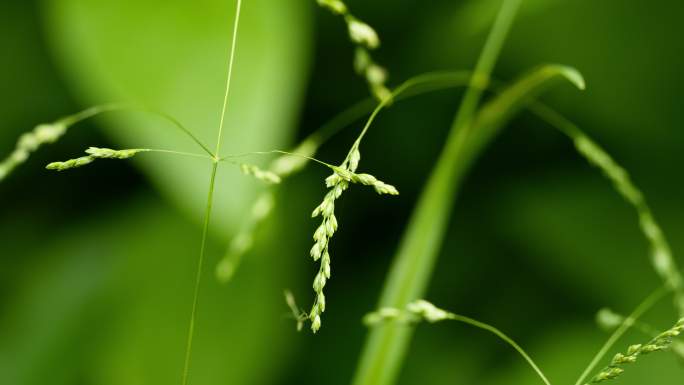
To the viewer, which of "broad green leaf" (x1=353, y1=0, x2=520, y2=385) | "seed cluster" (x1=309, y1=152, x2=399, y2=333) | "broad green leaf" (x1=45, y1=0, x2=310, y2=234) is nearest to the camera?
"seed cluster" (x1=309, y1=152, x2=399, y2=333)

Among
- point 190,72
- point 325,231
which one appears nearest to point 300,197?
point 190,72

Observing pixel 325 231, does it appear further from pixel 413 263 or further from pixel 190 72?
pixel 190 72

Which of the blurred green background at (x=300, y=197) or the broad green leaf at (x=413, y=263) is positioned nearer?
the broad green leaf at (x=413, y=263)

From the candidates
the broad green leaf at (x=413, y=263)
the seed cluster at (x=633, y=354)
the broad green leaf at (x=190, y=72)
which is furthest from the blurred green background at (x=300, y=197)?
the seed cluster at (x=633, y=354)

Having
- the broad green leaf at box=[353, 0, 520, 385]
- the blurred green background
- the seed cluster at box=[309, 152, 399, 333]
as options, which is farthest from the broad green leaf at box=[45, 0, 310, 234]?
the seed cluster at box=[309, 152, 399, 333]

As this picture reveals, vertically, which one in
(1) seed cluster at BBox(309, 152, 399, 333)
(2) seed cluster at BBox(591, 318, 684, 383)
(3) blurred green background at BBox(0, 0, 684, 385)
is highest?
(3) blurred green background at BBox(0, 0, 684, 385)

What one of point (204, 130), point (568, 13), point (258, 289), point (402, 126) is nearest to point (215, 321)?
point (258, 289)

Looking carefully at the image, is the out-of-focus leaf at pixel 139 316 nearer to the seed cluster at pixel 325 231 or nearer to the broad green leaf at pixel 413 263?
the broad green leaf at pixel 413 263

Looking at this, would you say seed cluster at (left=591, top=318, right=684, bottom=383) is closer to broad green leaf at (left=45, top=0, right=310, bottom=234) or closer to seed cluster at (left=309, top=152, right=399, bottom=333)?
seed cluster at (left=309, top=152, right=399, bottom=333)
